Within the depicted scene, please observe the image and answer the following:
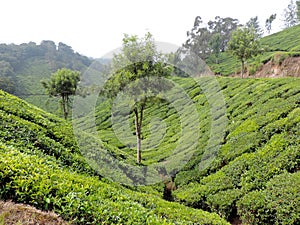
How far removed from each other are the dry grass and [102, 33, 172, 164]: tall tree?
34.8ft

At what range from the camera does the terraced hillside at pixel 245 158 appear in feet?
31.2

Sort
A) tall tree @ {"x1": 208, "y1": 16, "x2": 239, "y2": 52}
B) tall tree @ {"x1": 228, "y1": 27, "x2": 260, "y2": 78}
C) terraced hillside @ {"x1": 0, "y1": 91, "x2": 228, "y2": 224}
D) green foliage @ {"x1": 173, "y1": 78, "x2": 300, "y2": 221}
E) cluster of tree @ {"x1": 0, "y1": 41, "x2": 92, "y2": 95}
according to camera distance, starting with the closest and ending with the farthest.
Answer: terraced hillside @ {"x1": 0, "y1": 91, "x2": 228, "y2": 224}
green foliage @ {"x1": 173, "y1": 78, "x2": 300, "y2": 221}
tall tree @ {"x1": 228, "y1": 27, "x2": 260, "y2": 78}
cluster of tree @ {"x1": 0, "y1": 41, "x2": 92, "y2": 95}
tall tree @ {"x1": 208, "y1": 16, "x2": 239, "y2": 52}

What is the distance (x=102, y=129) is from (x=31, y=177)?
120ft

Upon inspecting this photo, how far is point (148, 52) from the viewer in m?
14.6

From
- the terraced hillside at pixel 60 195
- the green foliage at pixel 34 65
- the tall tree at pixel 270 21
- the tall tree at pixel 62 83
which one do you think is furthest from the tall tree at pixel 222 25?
the terraced hillside at pixel 60 195

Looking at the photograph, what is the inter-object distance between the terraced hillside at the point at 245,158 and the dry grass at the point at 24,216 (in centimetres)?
791

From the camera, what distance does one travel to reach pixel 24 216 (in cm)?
425

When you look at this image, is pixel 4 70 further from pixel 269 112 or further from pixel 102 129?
pixel 269 112

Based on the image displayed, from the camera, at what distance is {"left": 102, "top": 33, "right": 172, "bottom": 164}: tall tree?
14.5 meters

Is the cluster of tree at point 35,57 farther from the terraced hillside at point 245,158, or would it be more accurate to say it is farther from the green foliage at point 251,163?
the green foliage at point 251,163

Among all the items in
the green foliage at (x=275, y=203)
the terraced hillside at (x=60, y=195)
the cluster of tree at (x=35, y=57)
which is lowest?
the green foliage at (x=275, y=203)

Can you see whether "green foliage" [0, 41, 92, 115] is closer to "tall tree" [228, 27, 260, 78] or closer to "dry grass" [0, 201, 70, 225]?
"tall tree" [228, 27, 260, 78]

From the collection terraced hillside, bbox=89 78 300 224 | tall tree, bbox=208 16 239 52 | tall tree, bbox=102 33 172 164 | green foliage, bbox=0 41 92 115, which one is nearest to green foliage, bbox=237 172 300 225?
terraced hillside, bbox=89 78 300 224

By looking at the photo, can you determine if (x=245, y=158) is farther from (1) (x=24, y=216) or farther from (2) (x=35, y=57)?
(2) (x=35, y=57)
